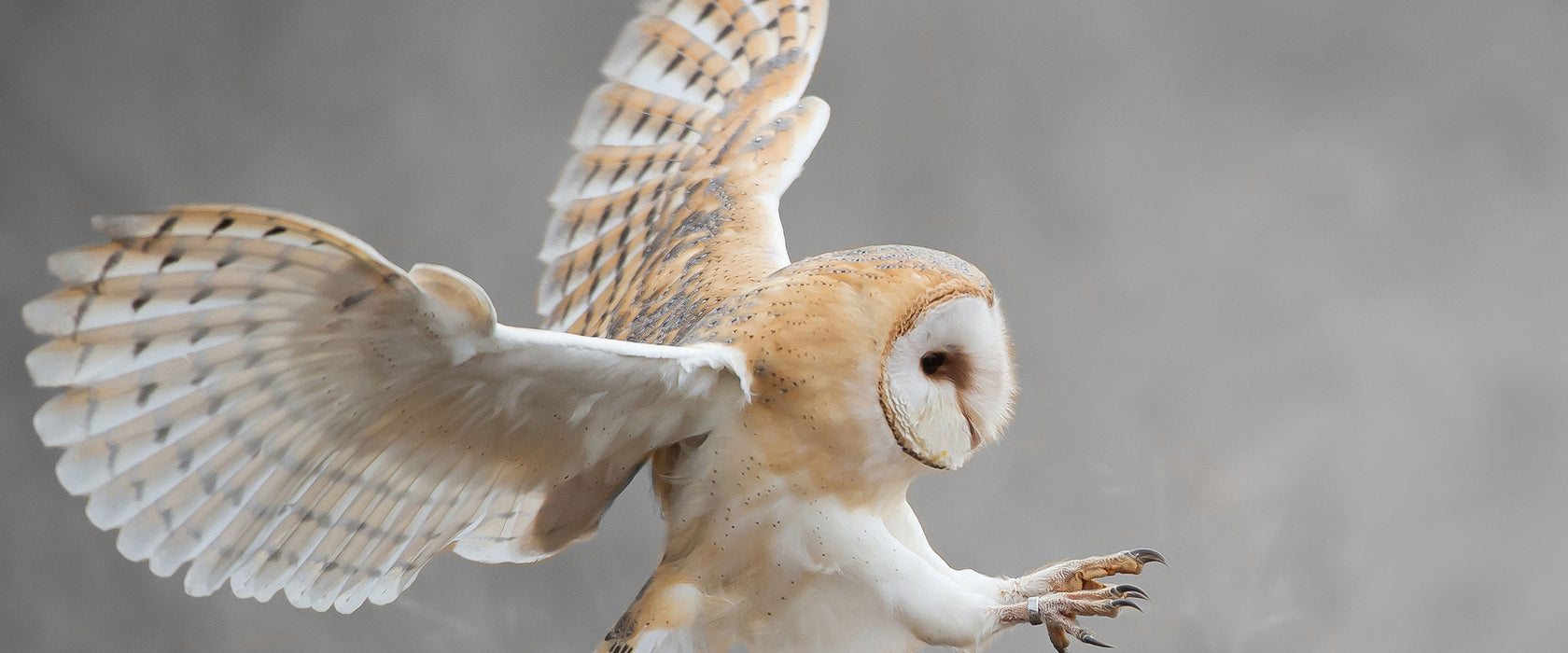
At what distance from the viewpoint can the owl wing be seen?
2.37 feet

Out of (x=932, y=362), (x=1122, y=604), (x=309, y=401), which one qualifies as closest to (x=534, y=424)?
(x=309, y=401)

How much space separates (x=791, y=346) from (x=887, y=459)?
9 centimetres

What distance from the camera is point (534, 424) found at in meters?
0.89

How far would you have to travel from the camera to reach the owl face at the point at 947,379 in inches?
34.8

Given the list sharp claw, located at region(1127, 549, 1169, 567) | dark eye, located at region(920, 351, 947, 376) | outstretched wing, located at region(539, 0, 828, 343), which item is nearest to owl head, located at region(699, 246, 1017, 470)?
dark eye, located at region(920, 351, 947, 376)

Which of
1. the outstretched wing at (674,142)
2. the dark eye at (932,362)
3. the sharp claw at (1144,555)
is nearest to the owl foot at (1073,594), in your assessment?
the sharp claw at (1144,555)

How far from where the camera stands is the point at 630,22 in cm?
125

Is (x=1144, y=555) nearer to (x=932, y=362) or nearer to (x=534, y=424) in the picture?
(x=932, y=362)

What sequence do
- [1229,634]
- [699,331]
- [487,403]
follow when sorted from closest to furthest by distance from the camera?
[487,403]
[699,331]
[1229,634]

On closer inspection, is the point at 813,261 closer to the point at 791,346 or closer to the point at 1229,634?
the point at 791,346

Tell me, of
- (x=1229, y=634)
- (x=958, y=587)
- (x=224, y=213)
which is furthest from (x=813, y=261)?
(x=1229, y=634)

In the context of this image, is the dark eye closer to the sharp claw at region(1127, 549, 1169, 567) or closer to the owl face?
the owl face

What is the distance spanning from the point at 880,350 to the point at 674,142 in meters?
0.43

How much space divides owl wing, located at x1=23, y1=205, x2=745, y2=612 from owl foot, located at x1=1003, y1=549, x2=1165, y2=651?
0.70 ft
